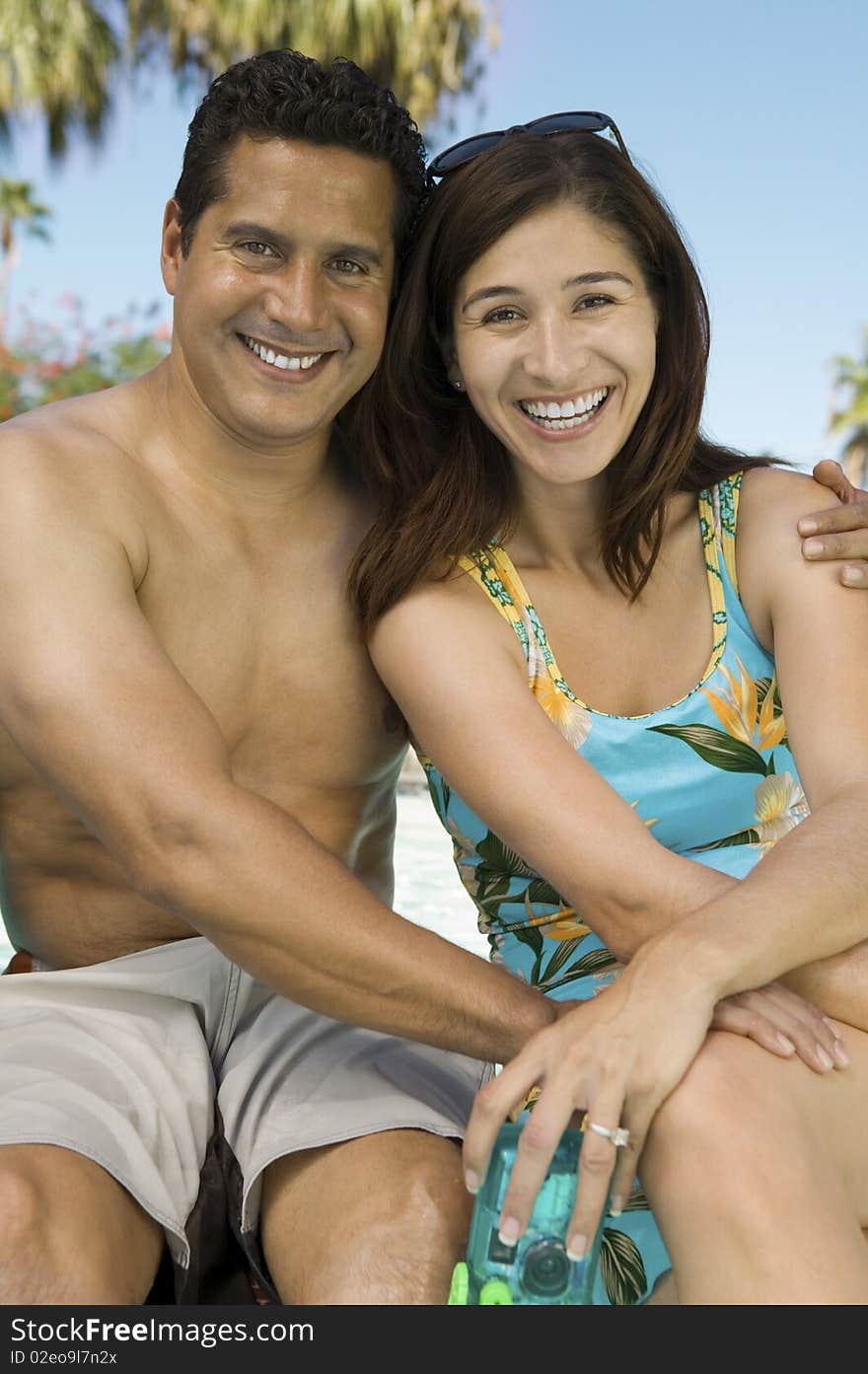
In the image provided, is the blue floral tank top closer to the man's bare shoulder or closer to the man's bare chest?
the man's bare chest

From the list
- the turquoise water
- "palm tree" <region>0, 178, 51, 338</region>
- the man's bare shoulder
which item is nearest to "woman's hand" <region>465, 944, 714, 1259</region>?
the man's bare shoulder

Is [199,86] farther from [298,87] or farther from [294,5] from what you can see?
[298,87]

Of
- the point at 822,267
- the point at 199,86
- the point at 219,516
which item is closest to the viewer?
the point at 219,516

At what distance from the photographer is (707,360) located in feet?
9.42

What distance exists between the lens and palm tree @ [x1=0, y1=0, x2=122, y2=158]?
635 inches

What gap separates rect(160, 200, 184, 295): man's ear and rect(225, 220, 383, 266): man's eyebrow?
193 mm

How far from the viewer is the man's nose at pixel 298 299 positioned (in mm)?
2672

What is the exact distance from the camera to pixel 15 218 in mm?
21734

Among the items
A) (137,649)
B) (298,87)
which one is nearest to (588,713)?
(137,649)

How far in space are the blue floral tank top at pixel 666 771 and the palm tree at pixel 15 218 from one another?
66.8ft

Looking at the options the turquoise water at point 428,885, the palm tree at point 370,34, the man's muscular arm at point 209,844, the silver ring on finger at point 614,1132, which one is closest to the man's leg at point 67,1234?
the man's muscular arm at point 209,844

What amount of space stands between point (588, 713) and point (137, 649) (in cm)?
83

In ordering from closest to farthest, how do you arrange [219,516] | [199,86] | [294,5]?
[219,516] → [294,5] → [199,86]

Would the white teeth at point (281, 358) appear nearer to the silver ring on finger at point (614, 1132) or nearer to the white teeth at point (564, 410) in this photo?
the white teeth at point (564, 410)
